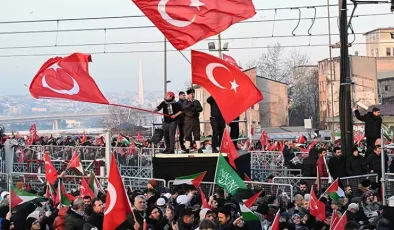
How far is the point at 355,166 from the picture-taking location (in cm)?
1599

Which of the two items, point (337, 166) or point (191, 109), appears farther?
point (191, 109)

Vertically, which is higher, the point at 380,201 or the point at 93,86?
the point at 93,86

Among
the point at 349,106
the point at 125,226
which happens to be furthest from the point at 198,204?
the point at 349,106

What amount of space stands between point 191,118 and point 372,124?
4.15m

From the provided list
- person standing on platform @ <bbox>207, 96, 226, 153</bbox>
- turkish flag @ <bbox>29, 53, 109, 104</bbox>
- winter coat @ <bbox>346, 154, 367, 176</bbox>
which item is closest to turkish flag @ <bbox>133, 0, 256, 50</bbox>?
turkish flag @ <bbox>29, 53, 109, 104</bbox>

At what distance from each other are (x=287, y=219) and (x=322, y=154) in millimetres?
5881

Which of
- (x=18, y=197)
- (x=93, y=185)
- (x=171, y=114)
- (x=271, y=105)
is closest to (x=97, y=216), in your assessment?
(x=18, y=197)

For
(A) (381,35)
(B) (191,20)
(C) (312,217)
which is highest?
(A) (381,35)

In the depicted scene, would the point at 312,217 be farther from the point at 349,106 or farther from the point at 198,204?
the point at 349,106

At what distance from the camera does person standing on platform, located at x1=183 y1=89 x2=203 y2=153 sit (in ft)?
55.2

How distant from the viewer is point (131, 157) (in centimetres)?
2242

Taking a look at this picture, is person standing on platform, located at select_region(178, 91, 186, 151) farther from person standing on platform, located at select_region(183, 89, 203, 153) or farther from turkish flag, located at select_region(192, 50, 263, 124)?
turkish flag, located at select_region(192, 50, 263, 124)

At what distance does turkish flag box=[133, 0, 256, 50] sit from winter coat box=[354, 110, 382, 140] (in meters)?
4.32

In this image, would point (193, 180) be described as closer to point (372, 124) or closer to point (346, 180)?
point (346, 180)
